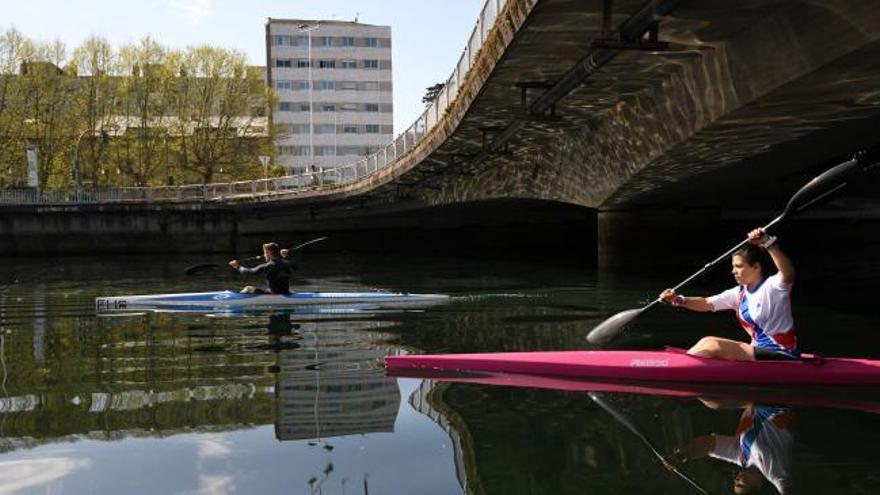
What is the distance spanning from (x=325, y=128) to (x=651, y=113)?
289ft

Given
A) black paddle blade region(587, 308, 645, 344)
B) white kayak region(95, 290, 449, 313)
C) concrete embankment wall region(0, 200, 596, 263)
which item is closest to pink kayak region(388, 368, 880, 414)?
black paddle blade region(587, 308, 645, 344)

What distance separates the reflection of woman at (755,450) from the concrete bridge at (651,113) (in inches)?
163

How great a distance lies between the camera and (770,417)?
7.44 m

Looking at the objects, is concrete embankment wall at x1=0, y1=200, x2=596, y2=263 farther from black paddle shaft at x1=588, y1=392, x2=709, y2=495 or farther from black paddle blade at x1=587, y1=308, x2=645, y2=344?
black paddle shaft at x1=588, y1=392, x2=709, y2=495

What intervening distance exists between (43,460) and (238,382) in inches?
116

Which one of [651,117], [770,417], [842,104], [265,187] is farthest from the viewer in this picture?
[265,187]

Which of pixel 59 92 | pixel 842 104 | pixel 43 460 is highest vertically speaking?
pixel 59 92

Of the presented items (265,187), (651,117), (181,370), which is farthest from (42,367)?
(265,187)

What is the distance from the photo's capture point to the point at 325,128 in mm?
99688

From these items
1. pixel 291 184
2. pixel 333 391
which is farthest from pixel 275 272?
pixel 291 184

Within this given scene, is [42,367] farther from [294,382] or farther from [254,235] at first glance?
[254,235]

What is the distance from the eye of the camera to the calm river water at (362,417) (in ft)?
19.6

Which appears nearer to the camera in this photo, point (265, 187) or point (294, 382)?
point (294, 382)

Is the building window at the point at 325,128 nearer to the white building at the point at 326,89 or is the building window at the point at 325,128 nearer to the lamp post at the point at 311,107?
the white building at the point at 326,89
